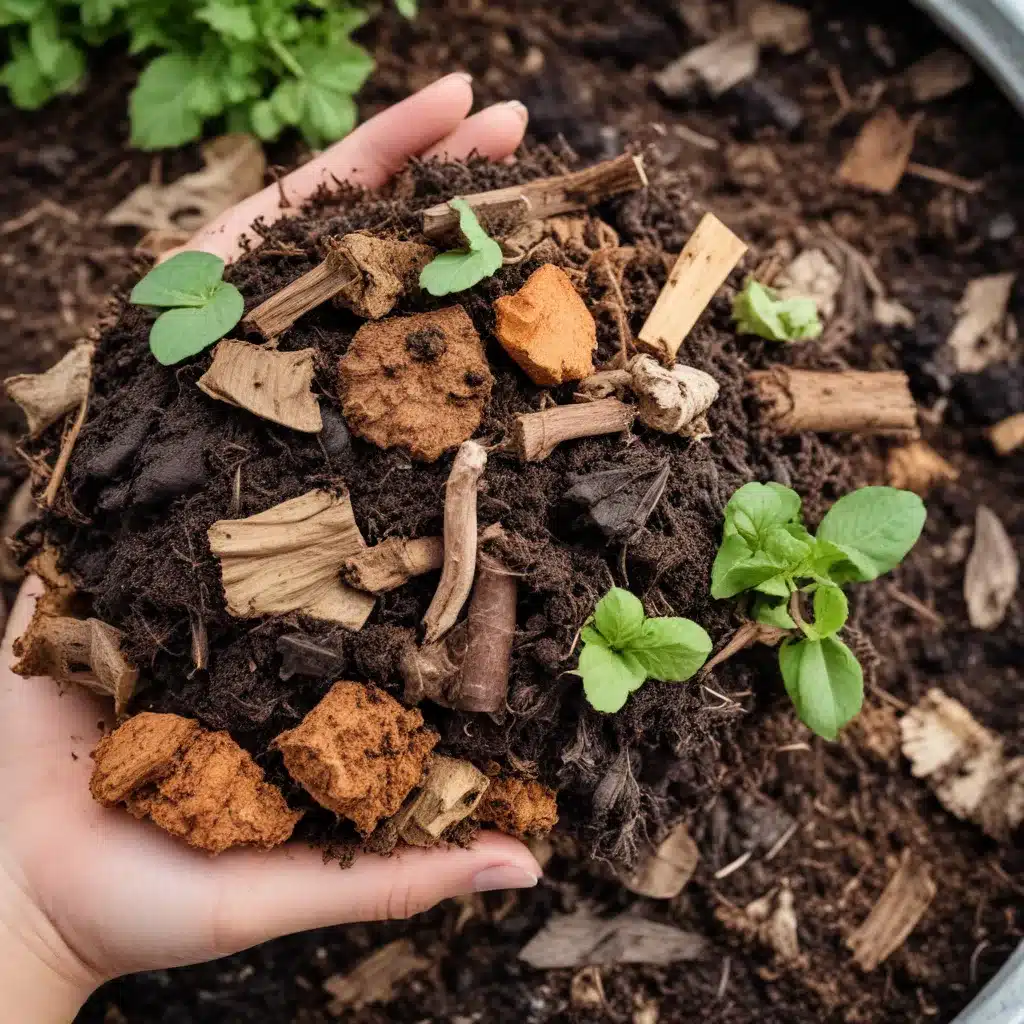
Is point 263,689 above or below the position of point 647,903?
above

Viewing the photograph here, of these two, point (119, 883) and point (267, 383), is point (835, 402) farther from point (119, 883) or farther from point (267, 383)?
point (119, 883)

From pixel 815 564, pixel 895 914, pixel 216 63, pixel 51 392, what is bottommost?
pixel 895 914

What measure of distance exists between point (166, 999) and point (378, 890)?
0.92 m

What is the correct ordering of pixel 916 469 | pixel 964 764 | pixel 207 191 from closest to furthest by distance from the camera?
pixel 964 764
pixel 916 469
pixel 207 191

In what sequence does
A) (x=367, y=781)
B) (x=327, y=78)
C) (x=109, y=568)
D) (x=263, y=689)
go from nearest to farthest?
(x=367, y=781) → (x=263, y=689) → (x=109, y=568) → (x=327, y=78)

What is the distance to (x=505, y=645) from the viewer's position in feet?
5.57

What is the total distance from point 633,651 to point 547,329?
610mm

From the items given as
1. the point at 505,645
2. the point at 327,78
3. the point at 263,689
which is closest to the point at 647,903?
the point at 505,645

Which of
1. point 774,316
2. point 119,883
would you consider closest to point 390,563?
point 119,883

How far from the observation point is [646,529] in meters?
1.77

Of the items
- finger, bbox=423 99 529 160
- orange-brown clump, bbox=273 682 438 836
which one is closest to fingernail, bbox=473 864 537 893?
orange-brown clump, bbox=273 682 438 836

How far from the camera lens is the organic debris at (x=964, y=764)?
2.38m

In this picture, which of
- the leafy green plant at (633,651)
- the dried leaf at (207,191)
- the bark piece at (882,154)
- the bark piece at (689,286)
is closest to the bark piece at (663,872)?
the leafy green plant at (633,651)

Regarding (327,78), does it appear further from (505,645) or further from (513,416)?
(505,645)
